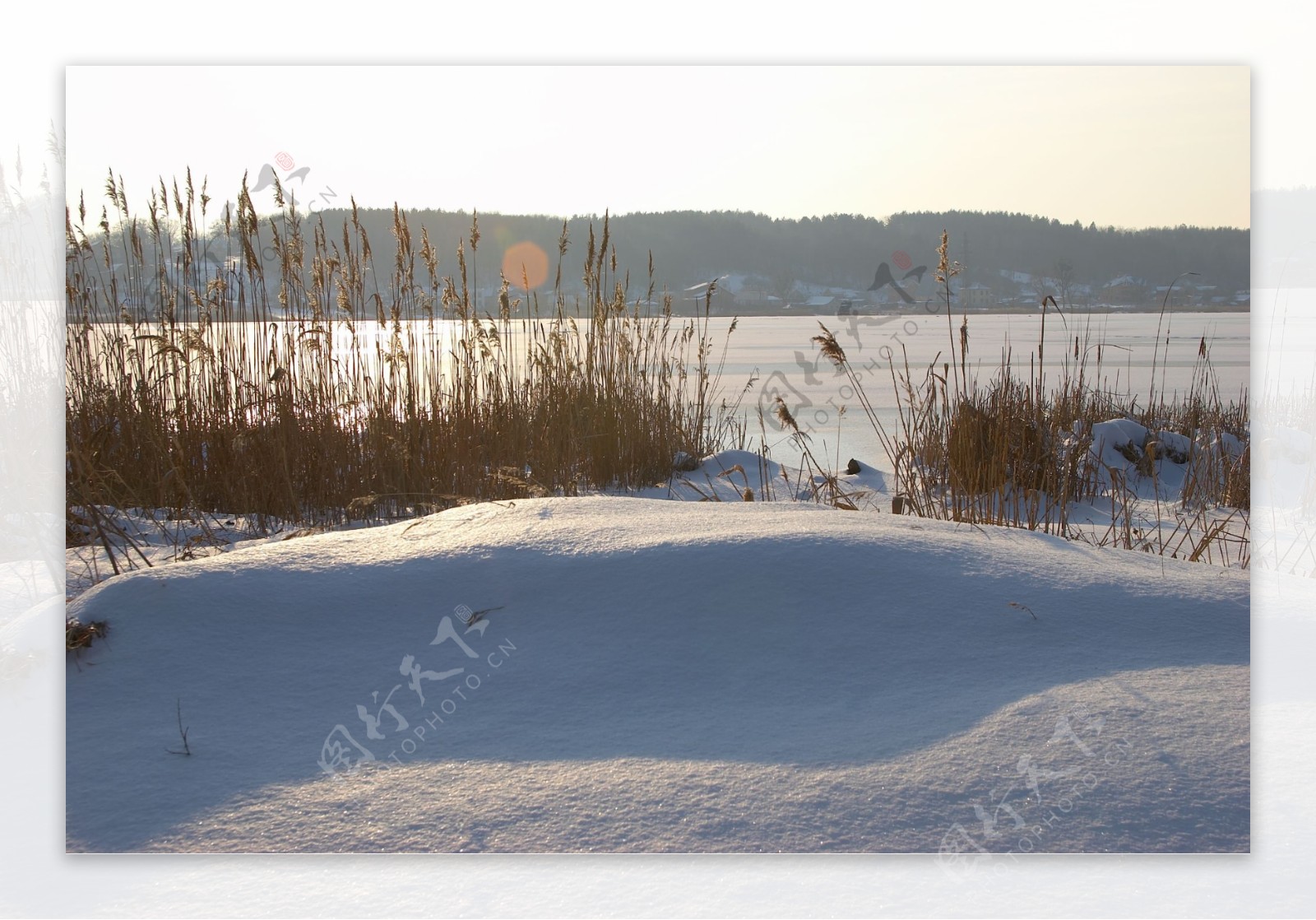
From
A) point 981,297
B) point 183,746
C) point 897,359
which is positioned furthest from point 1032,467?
point 897,359

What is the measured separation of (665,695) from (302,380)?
2.37m

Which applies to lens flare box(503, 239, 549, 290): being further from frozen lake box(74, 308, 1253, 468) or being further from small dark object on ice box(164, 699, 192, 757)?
small dark object on ice box(164, 699, 192, 757)

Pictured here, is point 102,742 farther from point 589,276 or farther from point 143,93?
point 589,276

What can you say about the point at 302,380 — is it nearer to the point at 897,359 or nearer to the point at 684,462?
the point at 684,462

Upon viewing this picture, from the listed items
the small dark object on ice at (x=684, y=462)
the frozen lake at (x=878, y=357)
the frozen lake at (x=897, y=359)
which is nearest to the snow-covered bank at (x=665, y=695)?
the frozen lake at (x=878, y=357)

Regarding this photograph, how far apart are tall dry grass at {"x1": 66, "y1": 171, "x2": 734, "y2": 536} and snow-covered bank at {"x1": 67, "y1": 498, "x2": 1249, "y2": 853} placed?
1.14m

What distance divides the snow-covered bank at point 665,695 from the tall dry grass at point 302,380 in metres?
1.14

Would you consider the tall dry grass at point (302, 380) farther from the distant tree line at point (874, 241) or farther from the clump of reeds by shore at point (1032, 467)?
the clump of reeds by shore at point (1032, 467)

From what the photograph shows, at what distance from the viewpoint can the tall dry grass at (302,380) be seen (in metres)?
2.94

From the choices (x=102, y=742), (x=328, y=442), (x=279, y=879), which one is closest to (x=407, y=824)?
(x=279, y=879)

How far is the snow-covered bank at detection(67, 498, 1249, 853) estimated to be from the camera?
1.06m

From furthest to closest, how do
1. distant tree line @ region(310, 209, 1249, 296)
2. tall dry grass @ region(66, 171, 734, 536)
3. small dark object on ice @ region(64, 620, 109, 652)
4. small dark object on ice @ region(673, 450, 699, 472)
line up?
1. small dark object on ice @ region(673, 450, 699, 472)
2. tall dry grass @ region(66, 171, 734, 536)
3. distant tree line @ region(310, 209, 1249, 296)
4. small dark object on ice @ region(64, 620, 109, 652)

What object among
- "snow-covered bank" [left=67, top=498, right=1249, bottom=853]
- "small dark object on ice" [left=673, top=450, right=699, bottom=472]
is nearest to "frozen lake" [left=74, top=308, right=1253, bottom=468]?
"small dark object on ice" [left=673, top=450, right=699, bottom=472]

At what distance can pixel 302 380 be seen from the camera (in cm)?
321
